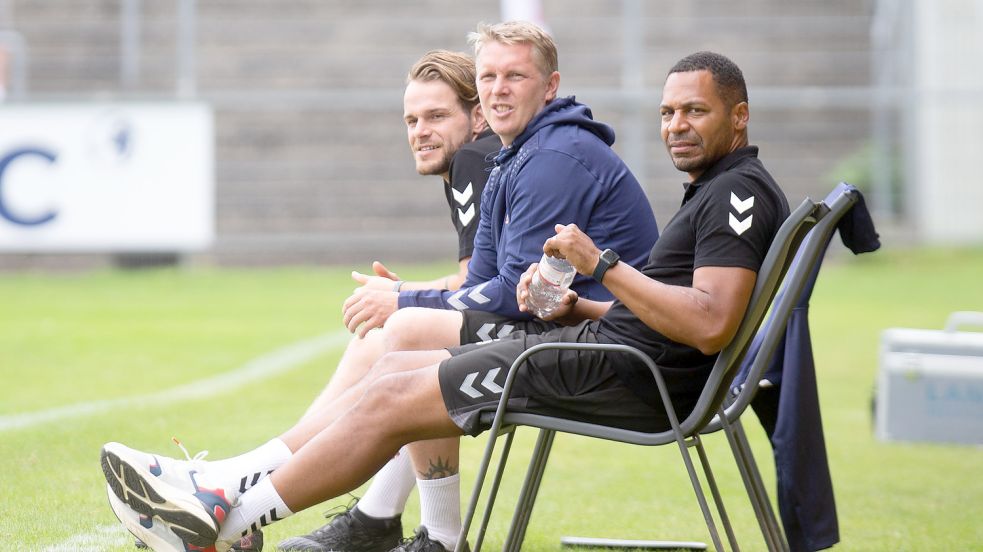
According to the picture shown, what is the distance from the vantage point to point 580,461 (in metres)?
6.47

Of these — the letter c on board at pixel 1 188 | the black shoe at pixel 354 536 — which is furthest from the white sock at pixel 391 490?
the letter c on board at pixel 1 188

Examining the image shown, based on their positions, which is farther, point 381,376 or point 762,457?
point 762,457

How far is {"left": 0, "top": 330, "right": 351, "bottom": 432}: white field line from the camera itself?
6.86m

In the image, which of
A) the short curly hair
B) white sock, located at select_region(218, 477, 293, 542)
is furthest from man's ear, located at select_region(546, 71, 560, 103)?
white sock, located at select_region(218, 477, 293, 542)

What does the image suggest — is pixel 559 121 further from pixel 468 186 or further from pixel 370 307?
pixel 370 307

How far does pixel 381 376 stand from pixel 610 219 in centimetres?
84

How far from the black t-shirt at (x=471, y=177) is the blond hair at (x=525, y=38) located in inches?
14.7

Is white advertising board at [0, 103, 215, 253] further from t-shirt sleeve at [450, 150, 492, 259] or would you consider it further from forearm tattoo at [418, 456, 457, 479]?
forearm tattoo at [418, 456, 457, 479]

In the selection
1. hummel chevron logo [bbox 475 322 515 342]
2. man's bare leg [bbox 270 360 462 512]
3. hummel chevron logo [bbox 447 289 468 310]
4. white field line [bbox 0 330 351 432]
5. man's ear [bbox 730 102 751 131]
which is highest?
man's ear [bbox 730 102 751 131]

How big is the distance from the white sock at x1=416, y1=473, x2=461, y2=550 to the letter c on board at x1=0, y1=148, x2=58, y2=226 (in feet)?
35.0

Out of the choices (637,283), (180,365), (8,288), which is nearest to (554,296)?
(637,283)

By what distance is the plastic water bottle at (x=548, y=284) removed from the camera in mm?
3551

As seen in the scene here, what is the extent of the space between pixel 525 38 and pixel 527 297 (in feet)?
2.98

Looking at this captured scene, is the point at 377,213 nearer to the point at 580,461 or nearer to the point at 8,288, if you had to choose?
the point at 8,288
